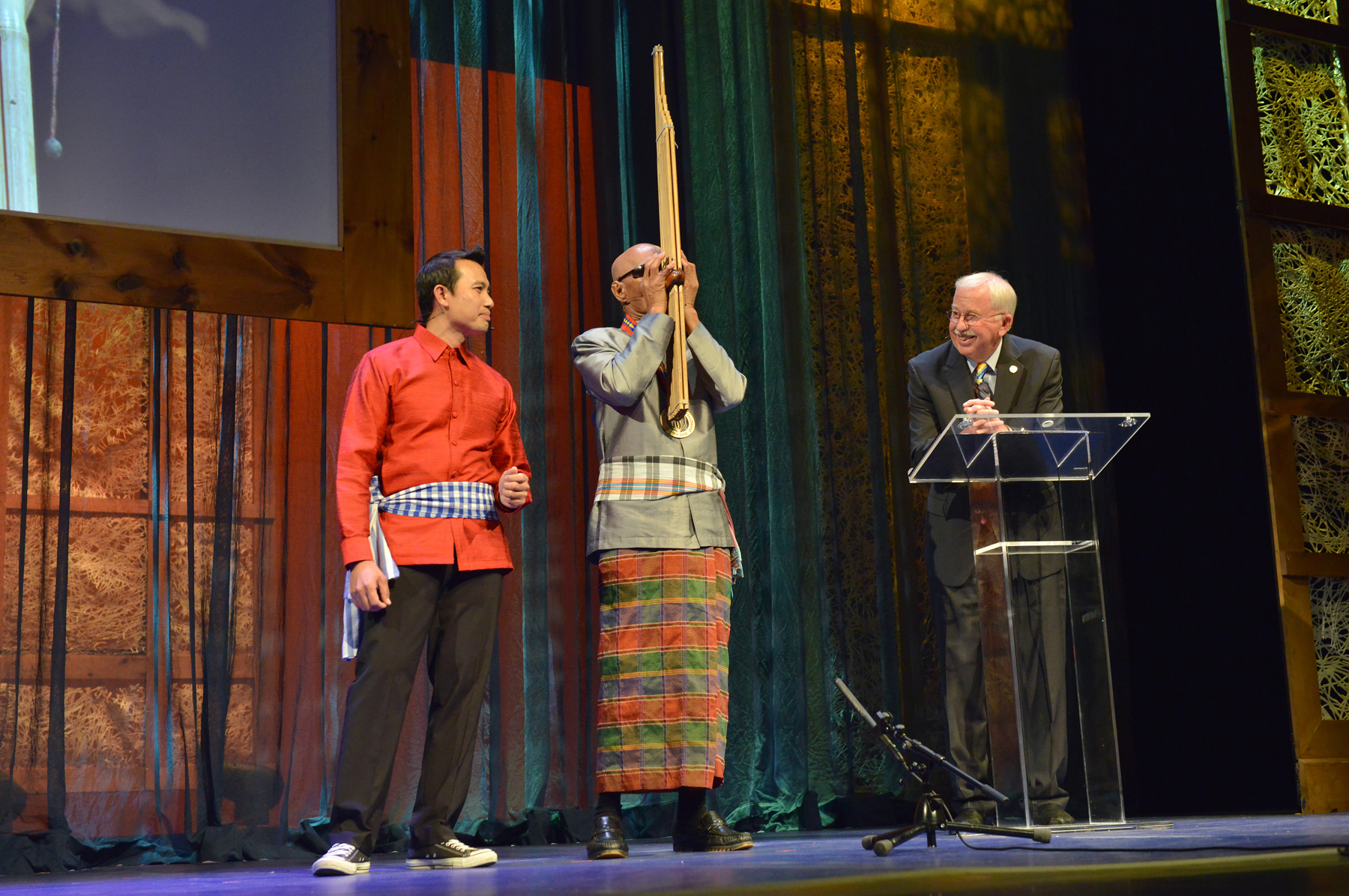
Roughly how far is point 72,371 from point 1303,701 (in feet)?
11.5

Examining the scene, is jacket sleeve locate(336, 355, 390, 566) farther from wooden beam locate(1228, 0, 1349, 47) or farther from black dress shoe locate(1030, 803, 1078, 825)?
wooden beam locate(1228, 0, 1349, 47)

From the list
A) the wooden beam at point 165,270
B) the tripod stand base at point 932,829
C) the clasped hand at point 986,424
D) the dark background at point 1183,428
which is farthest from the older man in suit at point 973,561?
the wooden beam at point 165,270

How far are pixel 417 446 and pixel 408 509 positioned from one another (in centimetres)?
13

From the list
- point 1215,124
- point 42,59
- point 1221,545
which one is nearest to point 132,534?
point 42,59

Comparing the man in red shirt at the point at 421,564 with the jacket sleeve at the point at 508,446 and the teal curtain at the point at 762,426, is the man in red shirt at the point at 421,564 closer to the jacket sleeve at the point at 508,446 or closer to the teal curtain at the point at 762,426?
the jacket sleeve at the point at 508,446

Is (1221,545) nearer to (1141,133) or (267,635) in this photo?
(1141,133)

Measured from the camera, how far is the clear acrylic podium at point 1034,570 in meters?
2.39

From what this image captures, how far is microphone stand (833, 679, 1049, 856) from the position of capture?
2.13m

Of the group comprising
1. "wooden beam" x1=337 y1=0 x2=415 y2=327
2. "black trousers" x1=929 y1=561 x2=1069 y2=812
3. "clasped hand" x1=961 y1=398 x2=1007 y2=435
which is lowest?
"black trousers" x1=929 y1=561 x2=1069 y2=812

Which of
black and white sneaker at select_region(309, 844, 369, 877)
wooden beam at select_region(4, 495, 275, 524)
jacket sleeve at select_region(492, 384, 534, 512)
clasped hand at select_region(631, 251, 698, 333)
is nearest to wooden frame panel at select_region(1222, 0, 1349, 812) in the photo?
clasped hand at select_region(631, 251, 698, 333)

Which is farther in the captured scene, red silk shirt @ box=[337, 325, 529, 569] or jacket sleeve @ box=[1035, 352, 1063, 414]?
jacket sleeve @ box=[1035, 352, 1063, 414]

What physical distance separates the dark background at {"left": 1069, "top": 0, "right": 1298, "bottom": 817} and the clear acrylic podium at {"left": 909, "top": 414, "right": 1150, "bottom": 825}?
1621 millimetres

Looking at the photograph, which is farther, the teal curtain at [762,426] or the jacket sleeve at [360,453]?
the teal curtain at [762,426]

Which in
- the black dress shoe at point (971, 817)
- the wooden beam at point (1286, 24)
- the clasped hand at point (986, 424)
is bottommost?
the black dress shoe at point (971, 817)
